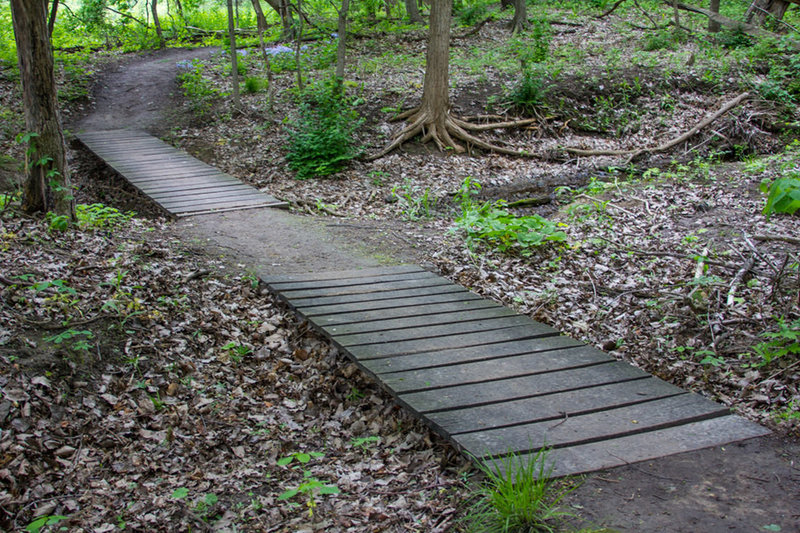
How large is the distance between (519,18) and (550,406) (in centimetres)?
1730

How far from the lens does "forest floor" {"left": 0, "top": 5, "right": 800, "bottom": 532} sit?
3395 millimetres

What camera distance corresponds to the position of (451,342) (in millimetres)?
4949

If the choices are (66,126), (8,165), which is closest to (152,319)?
(8,165)

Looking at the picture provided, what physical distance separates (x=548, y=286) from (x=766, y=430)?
2.75 metres

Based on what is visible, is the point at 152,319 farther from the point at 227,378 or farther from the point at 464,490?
the point at 464,490

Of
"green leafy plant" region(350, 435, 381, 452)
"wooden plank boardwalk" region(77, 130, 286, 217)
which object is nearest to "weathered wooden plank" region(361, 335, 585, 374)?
"green leafy plant" region(350, 435, 381, 452)

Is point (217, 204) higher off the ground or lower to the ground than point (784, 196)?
lower

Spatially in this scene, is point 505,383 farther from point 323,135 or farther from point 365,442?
point 323,135

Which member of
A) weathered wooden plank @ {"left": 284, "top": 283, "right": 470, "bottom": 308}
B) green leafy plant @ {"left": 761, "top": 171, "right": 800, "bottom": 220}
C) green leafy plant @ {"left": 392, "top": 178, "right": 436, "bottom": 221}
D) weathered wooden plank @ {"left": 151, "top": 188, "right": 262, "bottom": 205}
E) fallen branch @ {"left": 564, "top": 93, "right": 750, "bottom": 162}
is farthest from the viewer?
fallen branch @ {"left": 564, "top": 93, "right": 750, "bottom": 162}

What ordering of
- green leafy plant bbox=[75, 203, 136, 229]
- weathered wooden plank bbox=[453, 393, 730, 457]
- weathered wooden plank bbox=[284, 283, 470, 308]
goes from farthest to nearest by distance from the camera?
green leafy plant bbox=[75, 203, 136, 229] → weathered wooden plank bbox=[284, 283, 470, 308] → weathered wooden plank bbox=[453, 393, 730, 457]

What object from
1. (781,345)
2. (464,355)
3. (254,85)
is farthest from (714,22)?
(464,355)

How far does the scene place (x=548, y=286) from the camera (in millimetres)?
6273

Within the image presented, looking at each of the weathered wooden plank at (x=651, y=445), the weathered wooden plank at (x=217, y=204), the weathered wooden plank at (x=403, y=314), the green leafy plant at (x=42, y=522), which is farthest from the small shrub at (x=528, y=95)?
the green leafy plant at (x=42, y=522)

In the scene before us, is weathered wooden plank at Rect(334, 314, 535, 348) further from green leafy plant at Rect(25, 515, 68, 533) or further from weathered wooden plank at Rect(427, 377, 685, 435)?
green leafy plant at Rect(25, 515, 68, 533)
